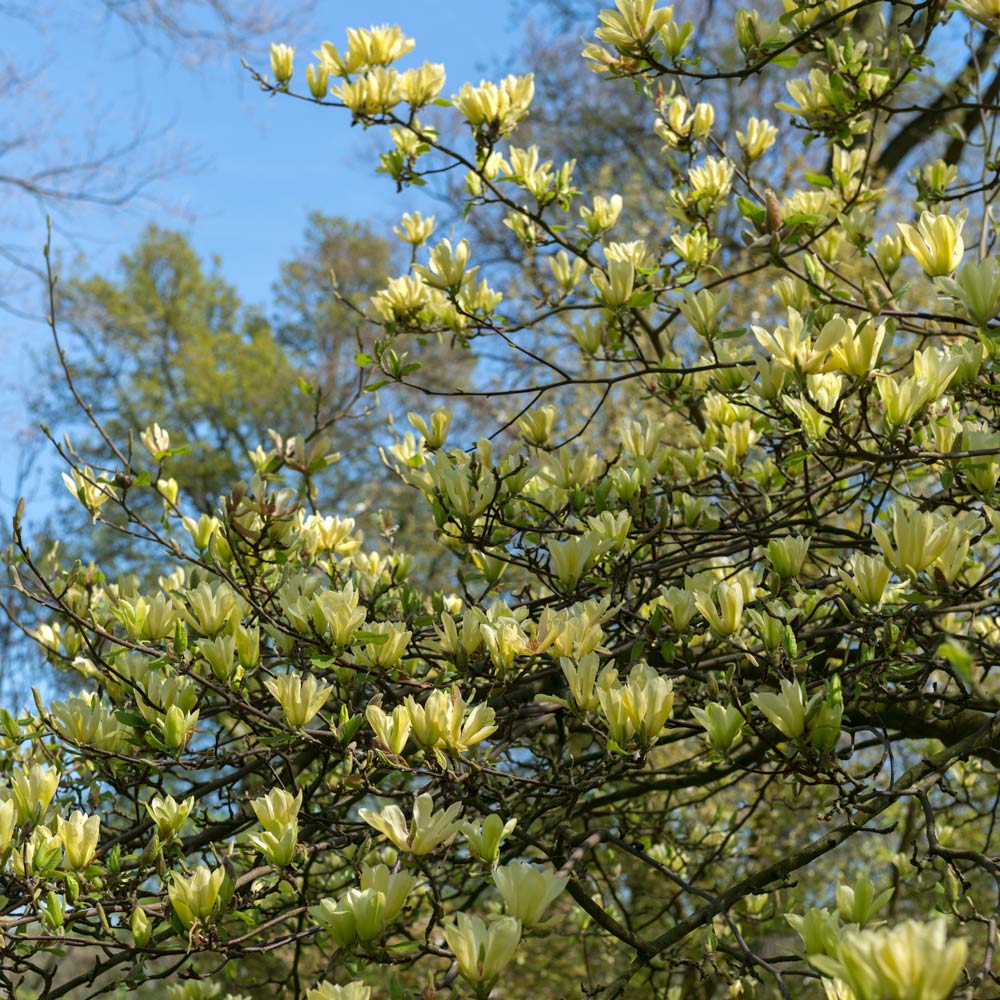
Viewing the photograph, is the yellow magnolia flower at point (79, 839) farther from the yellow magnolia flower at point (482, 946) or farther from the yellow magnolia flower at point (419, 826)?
the yellow magnolia flower at point (482, 946)

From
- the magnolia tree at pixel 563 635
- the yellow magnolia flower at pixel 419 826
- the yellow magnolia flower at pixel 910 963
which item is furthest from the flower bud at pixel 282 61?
the yellow magnolia flower at pixel 910 963

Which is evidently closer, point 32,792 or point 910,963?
point 910,963

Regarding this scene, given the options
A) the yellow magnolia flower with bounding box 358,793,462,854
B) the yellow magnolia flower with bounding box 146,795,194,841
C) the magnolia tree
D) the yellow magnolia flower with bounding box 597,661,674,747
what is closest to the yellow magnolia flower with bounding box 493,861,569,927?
the magnolia tree

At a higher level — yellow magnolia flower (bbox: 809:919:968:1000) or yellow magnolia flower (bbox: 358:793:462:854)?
yellow magnolia flower (bbox: 358:793:462:854)

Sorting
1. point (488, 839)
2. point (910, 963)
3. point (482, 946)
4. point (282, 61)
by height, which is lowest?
point (910, 963)

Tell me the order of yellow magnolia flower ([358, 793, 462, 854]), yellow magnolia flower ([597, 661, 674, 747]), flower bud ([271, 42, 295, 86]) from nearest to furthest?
yellow magnolia flower ([358, 793, 462, 854]) → yellow magnolia flower ([597, 661, 674, 747]) → flower bud ([271, 42, 295, 86])

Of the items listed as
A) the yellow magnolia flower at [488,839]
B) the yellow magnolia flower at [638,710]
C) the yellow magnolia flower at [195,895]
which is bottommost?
the yellow magnolia flower at [488,839]

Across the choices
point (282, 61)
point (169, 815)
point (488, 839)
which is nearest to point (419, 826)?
point (488, 839)

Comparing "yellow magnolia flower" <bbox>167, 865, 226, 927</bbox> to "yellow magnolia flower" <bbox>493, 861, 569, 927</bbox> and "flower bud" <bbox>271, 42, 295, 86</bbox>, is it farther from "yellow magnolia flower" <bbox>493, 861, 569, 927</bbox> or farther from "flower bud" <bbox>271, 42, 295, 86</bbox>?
"flower bud" <bbox>271, 42, 295, 86</bbox>

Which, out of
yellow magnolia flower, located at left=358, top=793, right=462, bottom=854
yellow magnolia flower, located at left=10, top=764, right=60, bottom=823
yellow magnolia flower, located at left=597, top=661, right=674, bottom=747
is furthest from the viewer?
yellow magnolia flower, located at left=10, top=764, right=60, bottom=823

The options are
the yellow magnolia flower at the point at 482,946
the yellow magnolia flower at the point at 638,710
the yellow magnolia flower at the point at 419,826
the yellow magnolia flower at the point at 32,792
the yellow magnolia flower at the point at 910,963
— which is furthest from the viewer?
the yellow magnolia flower at the point at 32,792

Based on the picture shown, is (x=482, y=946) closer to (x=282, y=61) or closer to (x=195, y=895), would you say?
(x=195, y=895)

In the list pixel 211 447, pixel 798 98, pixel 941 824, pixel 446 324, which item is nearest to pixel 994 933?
pixel 446 324

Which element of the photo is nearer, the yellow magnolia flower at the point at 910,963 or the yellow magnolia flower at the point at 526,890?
the yellow magnolia flower at the point at 910,963
